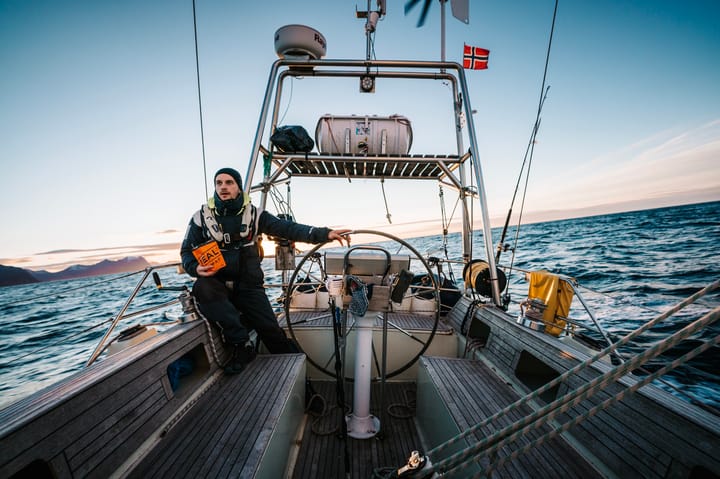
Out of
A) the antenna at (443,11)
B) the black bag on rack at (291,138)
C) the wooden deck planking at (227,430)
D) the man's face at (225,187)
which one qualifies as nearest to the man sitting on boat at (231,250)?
the man's face at (225,187)

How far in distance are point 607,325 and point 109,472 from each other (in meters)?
7.16

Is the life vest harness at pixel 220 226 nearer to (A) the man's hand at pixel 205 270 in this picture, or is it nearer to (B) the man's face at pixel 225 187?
(B) the man's face at pixel 225 187

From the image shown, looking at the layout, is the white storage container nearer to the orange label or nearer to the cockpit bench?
the orange label

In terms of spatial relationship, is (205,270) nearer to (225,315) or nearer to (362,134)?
(225,315)

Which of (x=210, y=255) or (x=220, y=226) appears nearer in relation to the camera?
(x=210, y=255)

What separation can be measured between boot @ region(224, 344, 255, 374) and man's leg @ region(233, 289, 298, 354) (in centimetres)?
19

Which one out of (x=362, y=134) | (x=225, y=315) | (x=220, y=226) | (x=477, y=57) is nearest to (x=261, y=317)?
(x=225, y=315)

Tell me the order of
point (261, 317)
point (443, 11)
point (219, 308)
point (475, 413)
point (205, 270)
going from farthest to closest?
point (443, 11)
point (261, 317)
point (219, 308)
point (205, 270)
point (475, 413)

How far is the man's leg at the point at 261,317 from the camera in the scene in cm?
241

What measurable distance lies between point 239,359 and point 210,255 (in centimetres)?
88

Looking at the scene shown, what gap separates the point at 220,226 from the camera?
219cm

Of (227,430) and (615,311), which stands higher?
(227,430)

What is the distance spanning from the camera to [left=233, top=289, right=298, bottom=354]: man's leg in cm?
241

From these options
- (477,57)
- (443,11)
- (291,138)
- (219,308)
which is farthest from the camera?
(477,57)
